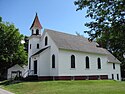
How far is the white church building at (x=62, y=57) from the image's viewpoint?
1289 inches

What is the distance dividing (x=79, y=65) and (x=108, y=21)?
22796mm

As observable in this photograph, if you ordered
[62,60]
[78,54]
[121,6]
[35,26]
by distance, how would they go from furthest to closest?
1. [35,26]
2. [78,54]
3. [62,60]
4. [121,6]

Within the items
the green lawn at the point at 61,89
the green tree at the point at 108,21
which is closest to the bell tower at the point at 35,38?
the green lawn at the point at 61,89

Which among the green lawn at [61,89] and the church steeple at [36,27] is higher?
the church steeple at [36,27]

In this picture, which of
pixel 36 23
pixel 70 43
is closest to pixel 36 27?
pixel 36 23

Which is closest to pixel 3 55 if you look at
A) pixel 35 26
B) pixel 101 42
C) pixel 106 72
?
pixel 35 26

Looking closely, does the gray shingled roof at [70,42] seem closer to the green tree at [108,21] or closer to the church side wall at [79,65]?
the church side wall at [79,65]

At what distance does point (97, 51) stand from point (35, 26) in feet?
42.8

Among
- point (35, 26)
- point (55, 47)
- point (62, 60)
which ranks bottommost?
Result: point (62, 60)

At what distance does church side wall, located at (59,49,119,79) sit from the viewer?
107 feet

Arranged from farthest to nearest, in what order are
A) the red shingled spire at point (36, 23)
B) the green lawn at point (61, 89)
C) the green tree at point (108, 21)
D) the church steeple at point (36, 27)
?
the red shingled spire at point (36, 23)
the church steeple at point (36, 27)
the green lawn at point (61, 89)
the green tree at point (108, 21)

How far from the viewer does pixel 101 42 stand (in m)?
14.0

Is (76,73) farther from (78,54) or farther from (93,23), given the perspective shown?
(93,23)

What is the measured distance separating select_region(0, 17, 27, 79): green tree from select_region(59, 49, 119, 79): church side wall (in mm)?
20365
